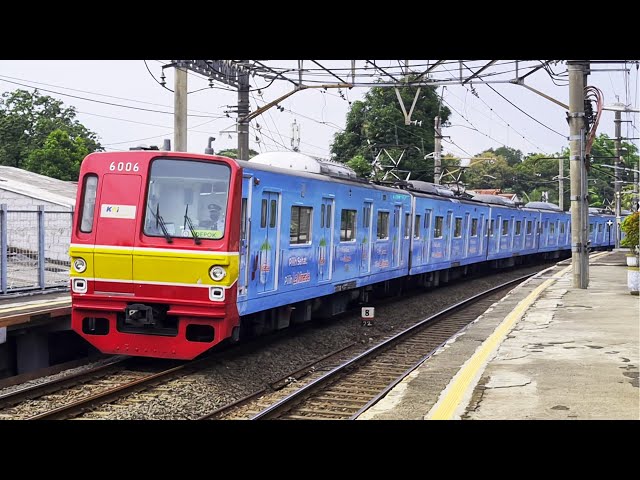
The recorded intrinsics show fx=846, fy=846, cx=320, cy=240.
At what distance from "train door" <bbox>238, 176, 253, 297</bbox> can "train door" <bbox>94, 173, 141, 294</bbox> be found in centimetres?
98

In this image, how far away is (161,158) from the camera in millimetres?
9812

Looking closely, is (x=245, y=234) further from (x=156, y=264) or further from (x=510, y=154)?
(x=510, y=154)

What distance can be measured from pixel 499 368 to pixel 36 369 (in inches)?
233

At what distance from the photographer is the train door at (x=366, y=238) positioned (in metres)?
15.7

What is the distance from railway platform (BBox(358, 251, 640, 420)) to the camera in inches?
274

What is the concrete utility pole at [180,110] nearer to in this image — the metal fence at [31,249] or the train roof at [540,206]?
the metal fence at [31,249]

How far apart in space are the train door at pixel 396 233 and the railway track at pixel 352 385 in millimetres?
2968

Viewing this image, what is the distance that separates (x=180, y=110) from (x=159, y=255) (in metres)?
7.20

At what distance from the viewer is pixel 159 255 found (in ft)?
31.4

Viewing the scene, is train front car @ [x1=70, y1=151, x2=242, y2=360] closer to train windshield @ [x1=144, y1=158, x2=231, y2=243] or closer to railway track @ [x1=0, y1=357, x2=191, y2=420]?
train windshield @ [x1=144, y1=158, x2=231, y2=243]

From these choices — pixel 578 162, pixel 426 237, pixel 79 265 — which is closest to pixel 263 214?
pixel 79 265

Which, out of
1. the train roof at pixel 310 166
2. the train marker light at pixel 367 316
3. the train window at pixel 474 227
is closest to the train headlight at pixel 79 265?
the train roof at pixel 310 166
